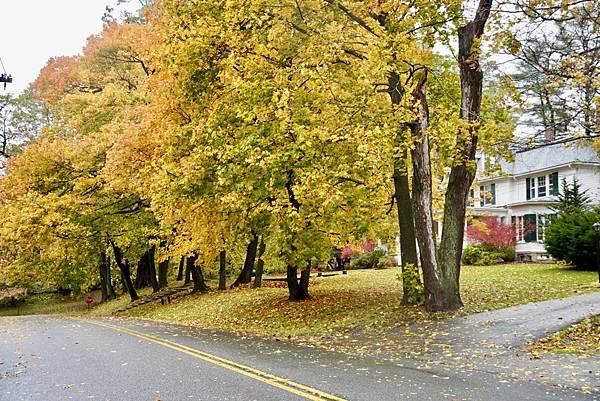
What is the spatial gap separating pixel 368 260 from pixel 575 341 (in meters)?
30.3

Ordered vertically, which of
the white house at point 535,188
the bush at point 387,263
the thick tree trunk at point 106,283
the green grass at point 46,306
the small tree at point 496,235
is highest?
the white house at point 535,188

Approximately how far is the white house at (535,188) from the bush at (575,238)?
7461 mm

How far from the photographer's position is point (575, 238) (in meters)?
22.9

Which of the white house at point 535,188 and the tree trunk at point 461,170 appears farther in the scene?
the white house at point 535,188

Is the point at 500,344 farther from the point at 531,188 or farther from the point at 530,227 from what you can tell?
the point at 531,188

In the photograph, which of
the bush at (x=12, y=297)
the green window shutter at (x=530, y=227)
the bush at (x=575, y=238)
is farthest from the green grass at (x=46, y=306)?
the bush at (x=575, y=238)

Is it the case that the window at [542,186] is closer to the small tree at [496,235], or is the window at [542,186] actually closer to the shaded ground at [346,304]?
the small tree at [496,235]

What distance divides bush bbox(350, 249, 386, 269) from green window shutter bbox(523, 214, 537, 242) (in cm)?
953

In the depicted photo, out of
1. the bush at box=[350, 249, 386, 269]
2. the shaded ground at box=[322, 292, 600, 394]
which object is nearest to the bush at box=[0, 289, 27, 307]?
the bush at box=[350, 249, 386, 269]

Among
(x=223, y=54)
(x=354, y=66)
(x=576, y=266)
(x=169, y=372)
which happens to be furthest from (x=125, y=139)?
(x=576, y=266)

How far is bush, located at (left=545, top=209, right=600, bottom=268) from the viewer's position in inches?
880

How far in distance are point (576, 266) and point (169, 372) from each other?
20.0 m

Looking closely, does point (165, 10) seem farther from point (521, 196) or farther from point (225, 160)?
point (521, 196)

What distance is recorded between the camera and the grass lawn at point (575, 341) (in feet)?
31.1
